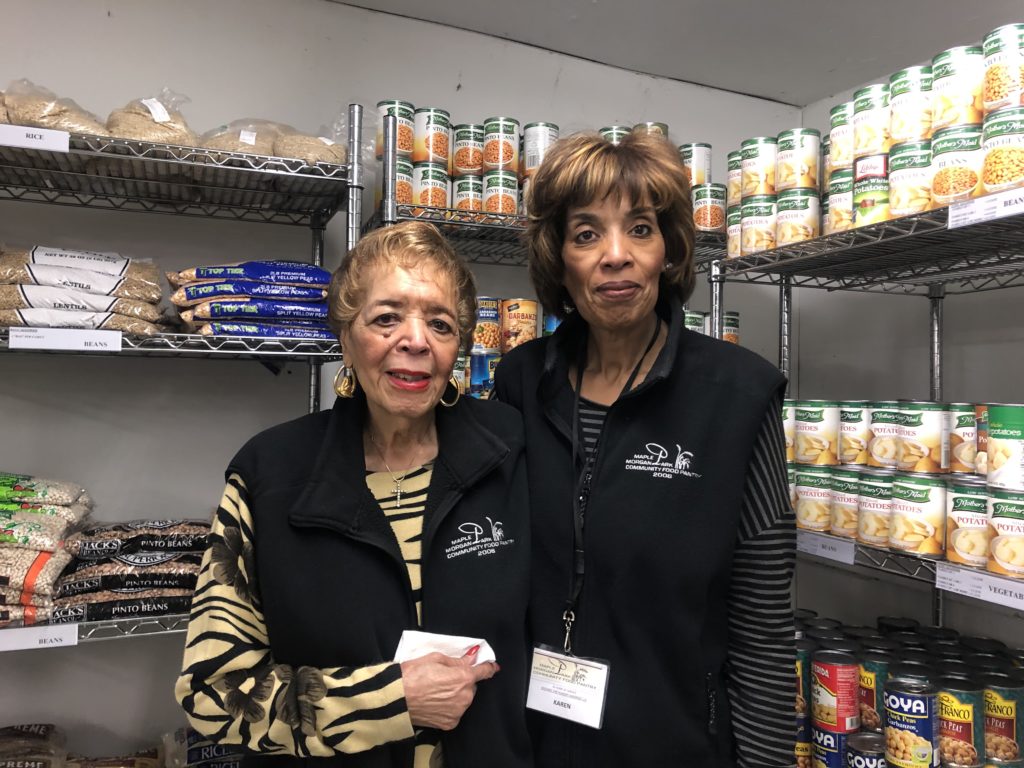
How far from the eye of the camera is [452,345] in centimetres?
121

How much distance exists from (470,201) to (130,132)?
0.89 m

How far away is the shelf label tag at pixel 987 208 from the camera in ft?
4.22

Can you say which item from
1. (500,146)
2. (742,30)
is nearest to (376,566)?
(500,146)

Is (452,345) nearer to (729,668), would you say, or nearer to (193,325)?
(729,668)

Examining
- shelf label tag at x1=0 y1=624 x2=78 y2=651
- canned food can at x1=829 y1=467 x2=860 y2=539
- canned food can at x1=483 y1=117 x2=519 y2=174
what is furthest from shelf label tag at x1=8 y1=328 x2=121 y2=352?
canned food can at x1=829 y1=467 x2=860 y2=539

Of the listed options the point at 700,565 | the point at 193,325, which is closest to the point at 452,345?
the point at 700,565

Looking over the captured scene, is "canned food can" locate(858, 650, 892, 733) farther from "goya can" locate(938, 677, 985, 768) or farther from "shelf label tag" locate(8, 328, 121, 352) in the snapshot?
"shelf label tag" locate(8, 328, 121, 352)

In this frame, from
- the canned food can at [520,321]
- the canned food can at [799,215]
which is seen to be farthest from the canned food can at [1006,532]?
the canned food can at [520,321]

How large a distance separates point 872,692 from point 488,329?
132 centimetres

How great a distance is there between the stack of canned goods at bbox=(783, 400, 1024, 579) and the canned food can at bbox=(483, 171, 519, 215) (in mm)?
986

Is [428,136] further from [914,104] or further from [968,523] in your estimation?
[968,523]

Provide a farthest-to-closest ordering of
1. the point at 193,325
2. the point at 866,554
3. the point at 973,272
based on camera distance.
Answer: the point at 973,272, the point at 193,325, the point at 866,554

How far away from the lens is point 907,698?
1.42 metres

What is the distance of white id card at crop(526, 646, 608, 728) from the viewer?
114 centimetres
